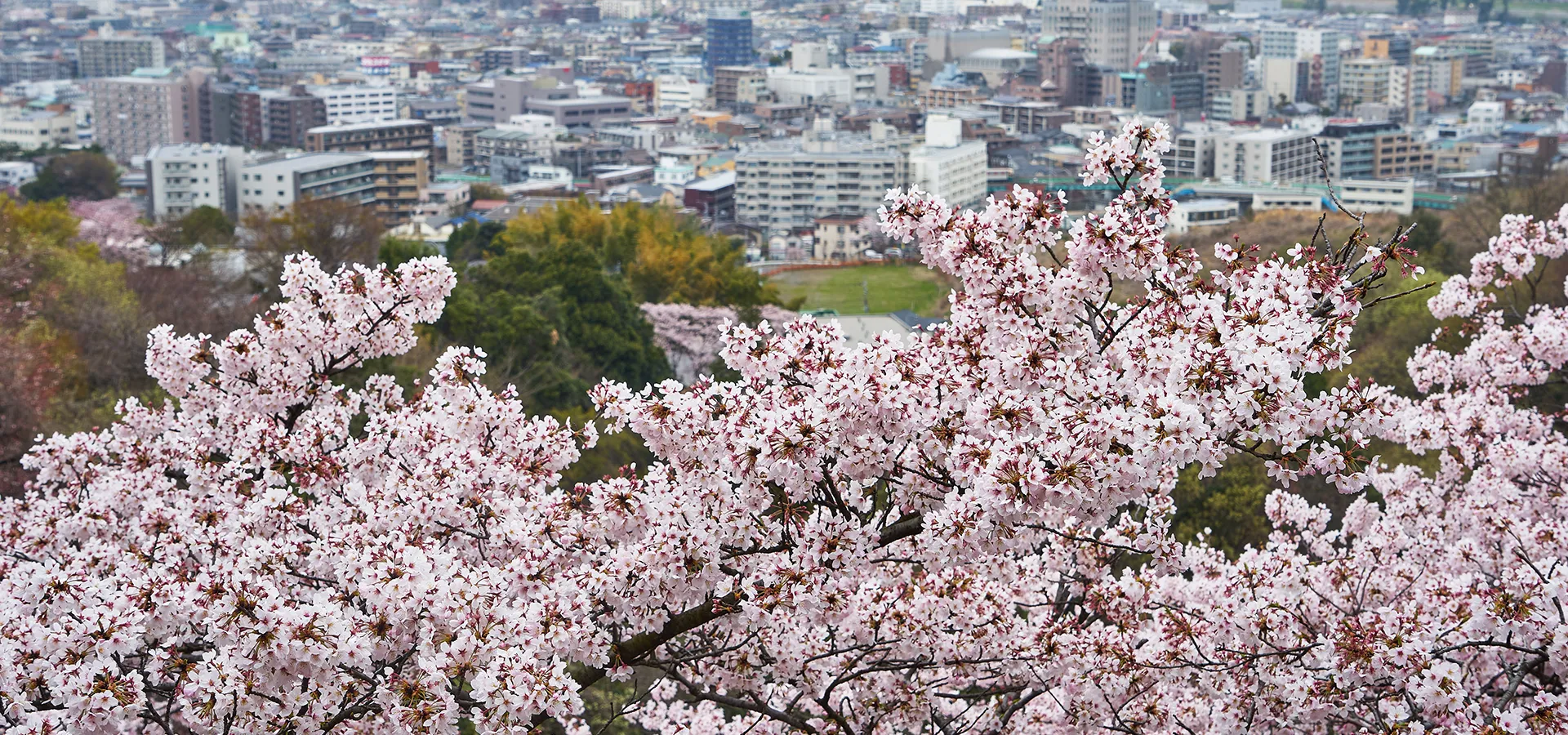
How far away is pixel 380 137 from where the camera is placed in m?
65.3

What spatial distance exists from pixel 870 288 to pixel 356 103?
5009 centimetres

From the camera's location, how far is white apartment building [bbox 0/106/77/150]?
2795 inches

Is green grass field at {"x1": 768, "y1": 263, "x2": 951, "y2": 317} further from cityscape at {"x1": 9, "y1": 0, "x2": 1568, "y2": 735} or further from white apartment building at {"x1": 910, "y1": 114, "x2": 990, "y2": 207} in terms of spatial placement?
cityscape at {"x1": 9, "y1": 0, "x2": 1568, "y2": 735}

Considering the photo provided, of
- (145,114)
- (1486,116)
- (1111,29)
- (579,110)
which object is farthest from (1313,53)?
(145,114)

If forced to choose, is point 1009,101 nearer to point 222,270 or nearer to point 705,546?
point 222,270

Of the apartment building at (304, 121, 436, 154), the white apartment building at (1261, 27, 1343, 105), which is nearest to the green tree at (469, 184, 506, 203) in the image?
the apartment building at (304, 121, 436, 154)

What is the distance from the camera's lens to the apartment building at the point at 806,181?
175 ft

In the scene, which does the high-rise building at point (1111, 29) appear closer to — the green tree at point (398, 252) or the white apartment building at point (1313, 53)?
the white apartment building at point (1313, 53)

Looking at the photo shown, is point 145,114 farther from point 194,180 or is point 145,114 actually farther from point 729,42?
point 729,42

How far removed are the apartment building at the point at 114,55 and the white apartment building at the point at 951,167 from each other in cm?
5578

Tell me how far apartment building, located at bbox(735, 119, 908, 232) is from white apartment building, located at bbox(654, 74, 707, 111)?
3368 centimetres

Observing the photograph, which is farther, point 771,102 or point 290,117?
point 771,102

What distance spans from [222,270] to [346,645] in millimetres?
23540

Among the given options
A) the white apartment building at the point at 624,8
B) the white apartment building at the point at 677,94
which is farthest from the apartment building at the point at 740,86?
the white apartment building at the point at 624,8
